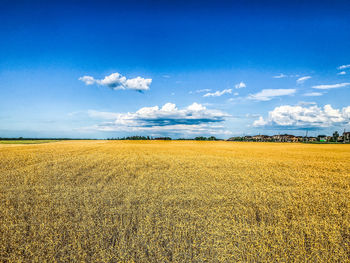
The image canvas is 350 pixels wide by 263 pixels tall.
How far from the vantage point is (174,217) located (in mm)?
6469

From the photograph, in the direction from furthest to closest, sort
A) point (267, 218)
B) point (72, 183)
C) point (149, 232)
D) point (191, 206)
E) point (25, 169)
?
point (25, 169) < point (72, 183) < point (191, 206) < point (267, 218) < point (149, 232)

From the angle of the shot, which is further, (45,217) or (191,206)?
(191,206)

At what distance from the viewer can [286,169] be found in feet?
37.9

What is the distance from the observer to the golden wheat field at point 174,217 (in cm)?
524

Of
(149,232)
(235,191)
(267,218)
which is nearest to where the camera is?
(149,232)

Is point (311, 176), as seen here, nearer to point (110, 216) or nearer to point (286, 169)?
point (286, 169)

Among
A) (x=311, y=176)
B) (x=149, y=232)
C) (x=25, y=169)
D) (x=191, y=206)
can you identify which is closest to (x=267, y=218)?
(x=191, y=206)

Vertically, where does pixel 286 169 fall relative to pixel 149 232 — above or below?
above

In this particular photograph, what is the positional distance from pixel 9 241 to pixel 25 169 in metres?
6.35

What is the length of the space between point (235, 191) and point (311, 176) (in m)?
4.64

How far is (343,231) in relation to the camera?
5.71 metres

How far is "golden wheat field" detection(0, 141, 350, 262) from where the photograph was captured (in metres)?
5.24

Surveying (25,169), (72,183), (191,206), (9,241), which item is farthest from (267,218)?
(25,169)

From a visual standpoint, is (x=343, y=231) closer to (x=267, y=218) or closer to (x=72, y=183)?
(x=267, y=218)
